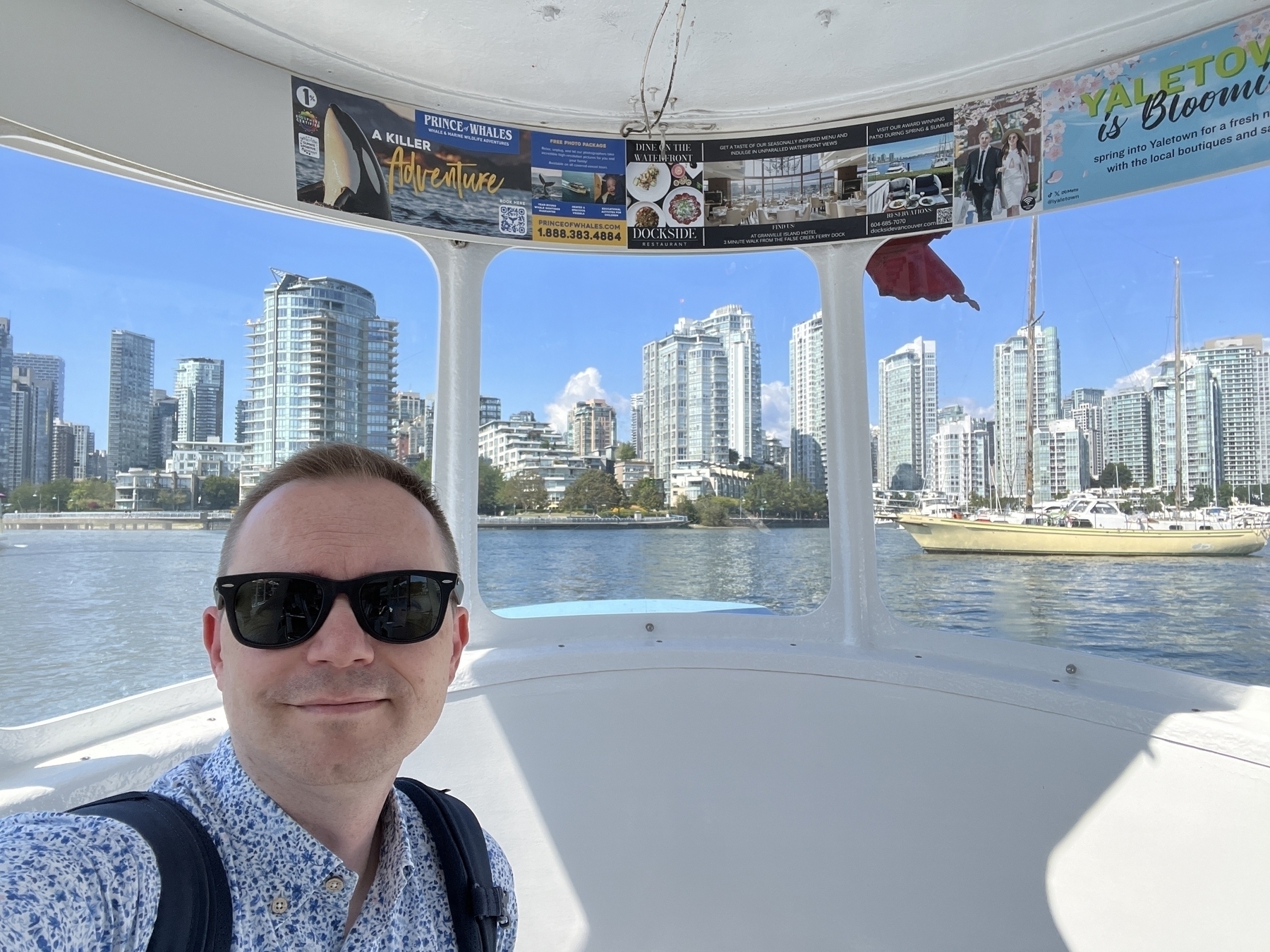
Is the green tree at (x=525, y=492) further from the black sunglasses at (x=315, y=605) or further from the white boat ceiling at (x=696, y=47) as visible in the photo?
the black sunglasses at (x=315, y=605)

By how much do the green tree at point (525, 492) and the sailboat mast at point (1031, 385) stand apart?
2.19 meters

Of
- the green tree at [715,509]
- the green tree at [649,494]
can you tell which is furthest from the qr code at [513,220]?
the green tree at [715,509]

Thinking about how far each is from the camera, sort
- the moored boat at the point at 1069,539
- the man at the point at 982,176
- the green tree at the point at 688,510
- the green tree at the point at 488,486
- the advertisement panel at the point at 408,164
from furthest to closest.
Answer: the green tree at the point at 688,510 → the green tree at the point at 488,486 → the moored boat at the point at 1069,539 → the man at the point at 982,176 → the advertisement panel at the point at 408,164

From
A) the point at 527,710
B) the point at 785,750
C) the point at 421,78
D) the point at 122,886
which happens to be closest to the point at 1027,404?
the point at 785,750

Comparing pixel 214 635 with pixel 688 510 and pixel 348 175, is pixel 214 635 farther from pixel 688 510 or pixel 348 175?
pixel 688 510

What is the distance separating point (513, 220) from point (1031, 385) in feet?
7.76

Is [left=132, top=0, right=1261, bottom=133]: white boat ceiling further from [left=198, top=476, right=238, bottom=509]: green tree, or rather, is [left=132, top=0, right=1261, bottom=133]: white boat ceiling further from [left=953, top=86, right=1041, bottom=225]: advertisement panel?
[left=198, top=476, right=238, bottom=509]: green tree

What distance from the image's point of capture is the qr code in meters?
2.81

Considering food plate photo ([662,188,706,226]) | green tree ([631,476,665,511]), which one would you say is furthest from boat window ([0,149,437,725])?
green tree ([631,476,665,511])

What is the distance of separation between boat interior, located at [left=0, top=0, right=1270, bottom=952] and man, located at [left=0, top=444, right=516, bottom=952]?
157 centimetres

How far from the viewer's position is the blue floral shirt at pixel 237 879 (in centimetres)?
48

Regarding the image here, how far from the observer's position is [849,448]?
300 centimetres

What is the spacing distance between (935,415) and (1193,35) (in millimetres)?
1558

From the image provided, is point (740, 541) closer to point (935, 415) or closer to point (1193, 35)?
point (935, 415)
